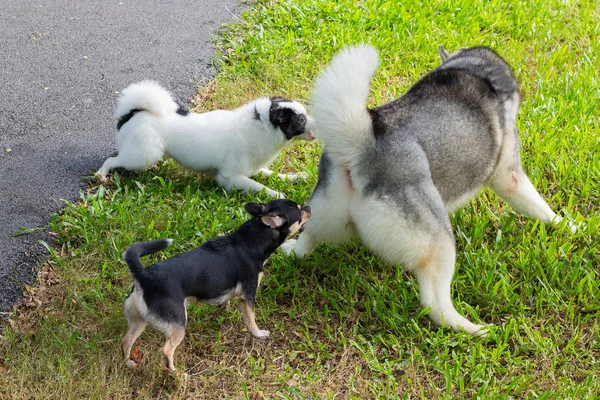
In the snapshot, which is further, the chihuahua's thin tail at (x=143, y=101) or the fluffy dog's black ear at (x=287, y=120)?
the fluffy dog's black ear at (x=287, y=120)

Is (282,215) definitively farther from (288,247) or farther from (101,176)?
(101,176)

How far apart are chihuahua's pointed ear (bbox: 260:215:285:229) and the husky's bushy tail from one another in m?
1.63

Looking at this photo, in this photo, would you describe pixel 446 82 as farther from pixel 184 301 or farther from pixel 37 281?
pixel 37 281

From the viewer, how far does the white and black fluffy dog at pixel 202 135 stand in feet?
15.8

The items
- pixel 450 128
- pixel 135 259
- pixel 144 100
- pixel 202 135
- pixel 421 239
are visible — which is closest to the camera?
pixel 135 259

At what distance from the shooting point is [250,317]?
362cm

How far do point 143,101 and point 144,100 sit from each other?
0.04 feet

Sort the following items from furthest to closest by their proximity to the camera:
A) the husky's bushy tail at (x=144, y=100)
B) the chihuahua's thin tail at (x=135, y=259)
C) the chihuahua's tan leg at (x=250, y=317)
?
1. the husky's bushy tail at (x=144, y=100)
2. the chihuahua's tan leg at (x=250, y=317)
3. the chihuahua's thin tail at (x=135, y=259)

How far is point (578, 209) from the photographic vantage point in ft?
15.6

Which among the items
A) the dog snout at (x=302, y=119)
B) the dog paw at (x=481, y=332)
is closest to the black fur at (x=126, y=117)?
the dog snout at (x=302, y=119)

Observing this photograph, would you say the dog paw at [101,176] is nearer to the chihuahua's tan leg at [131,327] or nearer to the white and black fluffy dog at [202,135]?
the white and black fluffy dog at [202,135]

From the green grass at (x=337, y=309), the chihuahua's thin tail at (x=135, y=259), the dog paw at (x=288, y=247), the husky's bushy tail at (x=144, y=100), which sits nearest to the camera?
the chihuahua's thin tail at (x=135, y=259)

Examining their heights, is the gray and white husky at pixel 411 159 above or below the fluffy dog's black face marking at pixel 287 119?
above

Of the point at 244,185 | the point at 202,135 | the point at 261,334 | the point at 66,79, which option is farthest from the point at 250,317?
the point at 66,79
